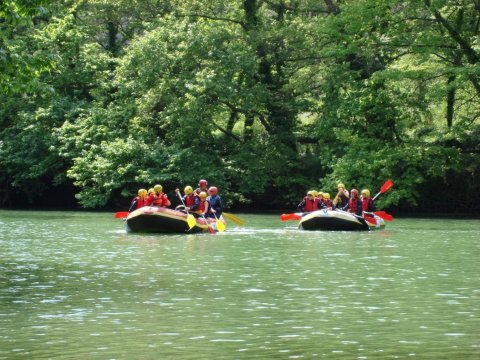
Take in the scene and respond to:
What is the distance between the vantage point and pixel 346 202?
35156mm

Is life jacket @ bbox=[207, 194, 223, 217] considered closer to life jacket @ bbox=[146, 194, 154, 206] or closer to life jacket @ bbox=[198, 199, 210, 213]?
life jacket @ bbox=[198, 199, 210, 213]

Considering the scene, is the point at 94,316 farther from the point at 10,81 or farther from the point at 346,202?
the point at 346,202

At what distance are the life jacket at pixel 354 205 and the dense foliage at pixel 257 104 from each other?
268 inches

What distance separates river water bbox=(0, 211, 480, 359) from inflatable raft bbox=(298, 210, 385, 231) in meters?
4.86

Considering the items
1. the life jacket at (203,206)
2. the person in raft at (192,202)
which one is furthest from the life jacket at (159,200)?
the life jacket at (203,206)

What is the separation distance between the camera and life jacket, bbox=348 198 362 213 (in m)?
32.5

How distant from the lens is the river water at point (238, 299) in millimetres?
10641

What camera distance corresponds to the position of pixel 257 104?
44156mm

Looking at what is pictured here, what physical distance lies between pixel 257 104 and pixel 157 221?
53.7ft

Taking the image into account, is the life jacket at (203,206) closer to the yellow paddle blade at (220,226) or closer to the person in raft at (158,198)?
the yellow paddle blade at (220,226)

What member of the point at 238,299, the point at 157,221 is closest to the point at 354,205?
the point at 157,221

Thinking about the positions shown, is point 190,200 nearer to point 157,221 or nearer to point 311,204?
point 157,221

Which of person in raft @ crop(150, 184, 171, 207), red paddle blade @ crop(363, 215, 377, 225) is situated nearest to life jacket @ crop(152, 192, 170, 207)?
person in raft @ crop(150, 184, 171, 207)

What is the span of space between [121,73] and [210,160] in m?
5.51
